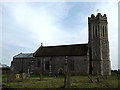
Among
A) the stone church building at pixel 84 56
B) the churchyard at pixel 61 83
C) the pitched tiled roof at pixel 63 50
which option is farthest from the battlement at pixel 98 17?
the churchyard at pixel 61 83

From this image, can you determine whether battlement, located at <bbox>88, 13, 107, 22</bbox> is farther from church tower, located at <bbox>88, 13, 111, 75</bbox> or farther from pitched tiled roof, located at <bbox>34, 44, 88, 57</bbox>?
pitched tiled roof, located at <bbox>34, 44, 88, 57</bbox>

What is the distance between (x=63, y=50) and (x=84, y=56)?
275 inches

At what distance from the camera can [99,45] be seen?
36969mm

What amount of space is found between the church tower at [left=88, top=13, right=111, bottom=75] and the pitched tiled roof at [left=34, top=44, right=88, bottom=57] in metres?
2.40

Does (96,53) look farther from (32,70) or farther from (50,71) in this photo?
(32,70)

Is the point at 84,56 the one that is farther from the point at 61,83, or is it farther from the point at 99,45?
the point at 61,83

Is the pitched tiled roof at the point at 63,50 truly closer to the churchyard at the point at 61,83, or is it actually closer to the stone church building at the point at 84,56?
the stone church building at the point at 84,56

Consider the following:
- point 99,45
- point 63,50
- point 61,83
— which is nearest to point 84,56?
point 99,45

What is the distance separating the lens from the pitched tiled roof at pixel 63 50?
125 feet

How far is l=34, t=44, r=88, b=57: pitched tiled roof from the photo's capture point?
38062 mm

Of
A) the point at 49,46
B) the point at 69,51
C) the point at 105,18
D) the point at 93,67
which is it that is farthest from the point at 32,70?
the point at 105,18

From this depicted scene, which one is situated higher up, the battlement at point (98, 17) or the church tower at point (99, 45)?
Result: the battlement at point (98, 17)

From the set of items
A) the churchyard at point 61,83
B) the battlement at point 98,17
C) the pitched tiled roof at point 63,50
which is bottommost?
the churchyard at point 61,83

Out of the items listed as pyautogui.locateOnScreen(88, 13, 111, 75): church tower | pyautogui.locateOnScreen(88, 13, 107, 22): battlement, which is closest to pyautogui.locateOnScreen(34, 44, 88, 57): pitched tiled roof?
pyautogui.locateOnScreen(88, 13, 111, 75): church tower
